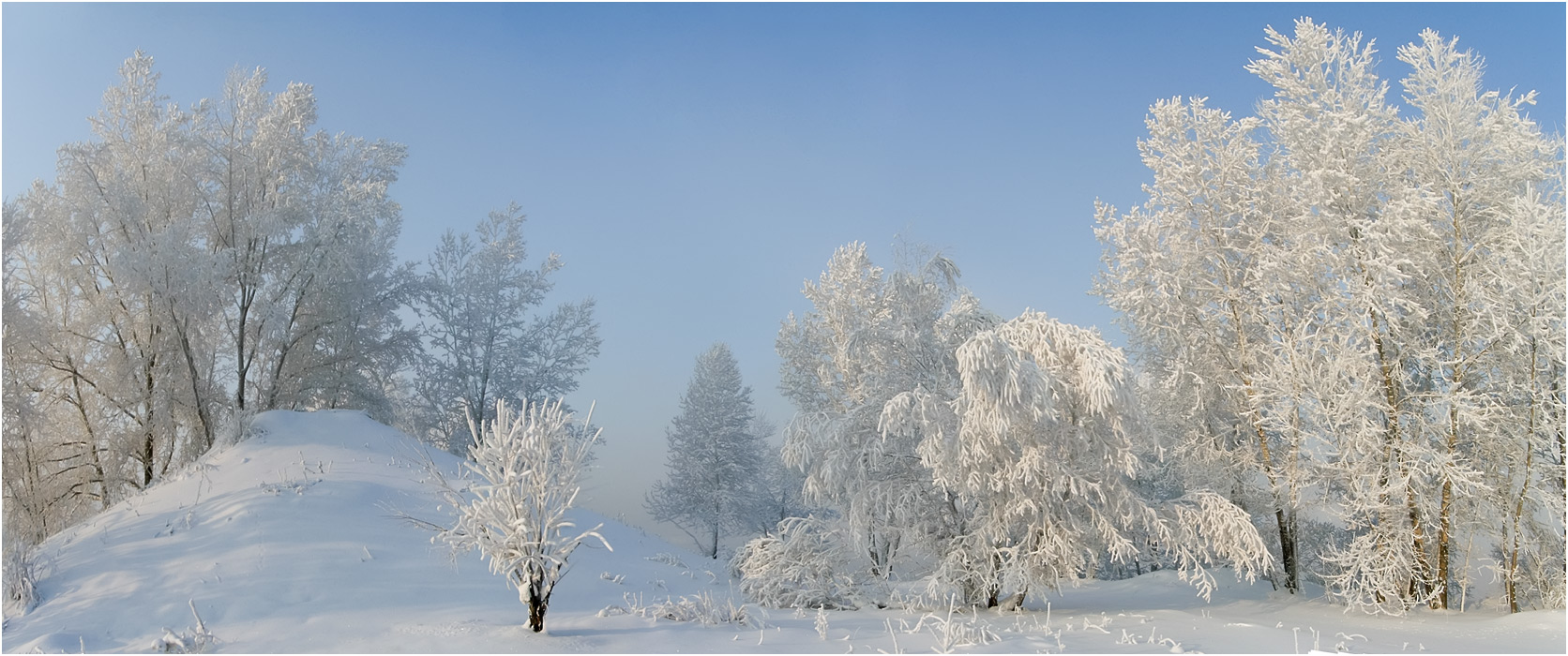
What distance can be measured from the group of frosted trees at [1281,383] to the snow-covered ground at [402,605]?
954 mm

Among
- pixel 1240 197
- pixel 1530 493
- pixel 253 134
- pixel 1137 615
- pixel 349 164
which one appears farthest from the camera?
pixel 349 164

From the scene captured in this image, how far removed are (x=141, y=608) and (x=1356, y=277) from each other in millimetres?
14536

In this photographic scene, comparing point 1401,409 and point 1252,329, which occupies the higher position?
point 1252,329

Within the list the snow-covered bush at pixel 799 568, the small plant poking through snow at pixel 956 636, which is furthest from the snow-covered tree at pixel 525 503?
the snow-covered bush at pixel 799 568

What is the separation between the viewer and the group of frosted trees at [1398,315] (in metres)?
10.6

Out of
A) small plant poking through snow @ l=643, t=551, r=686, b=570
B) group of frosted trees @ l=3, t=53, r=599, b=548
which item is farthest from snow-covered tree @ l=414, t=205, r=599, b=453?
small plant poking through snow @ l=643, t=551, r=686, b=570

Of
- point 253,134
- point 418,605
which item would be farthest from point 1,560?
point 253,134

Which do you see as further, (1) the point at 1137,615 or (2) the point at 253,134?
(2) the point at 253,134

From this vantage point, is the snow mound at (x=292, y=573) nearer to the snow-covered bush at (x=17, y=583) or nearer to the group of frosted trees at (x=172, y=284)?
the snow-covered bush at (x=17, y=583)

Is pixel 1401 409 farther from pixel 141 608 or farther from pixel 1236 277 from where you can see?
pixel 141 608

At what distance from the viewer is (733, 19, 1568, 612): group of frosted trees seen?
9.73 metres

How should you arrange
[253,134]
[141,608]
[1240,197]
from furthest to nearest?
[253,134] < [1240,197] < [141,608]

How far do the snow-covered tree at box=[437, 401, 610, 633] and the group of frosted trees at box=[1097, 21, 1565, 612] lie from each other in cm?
980

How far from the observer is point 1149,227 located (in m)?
13.2
